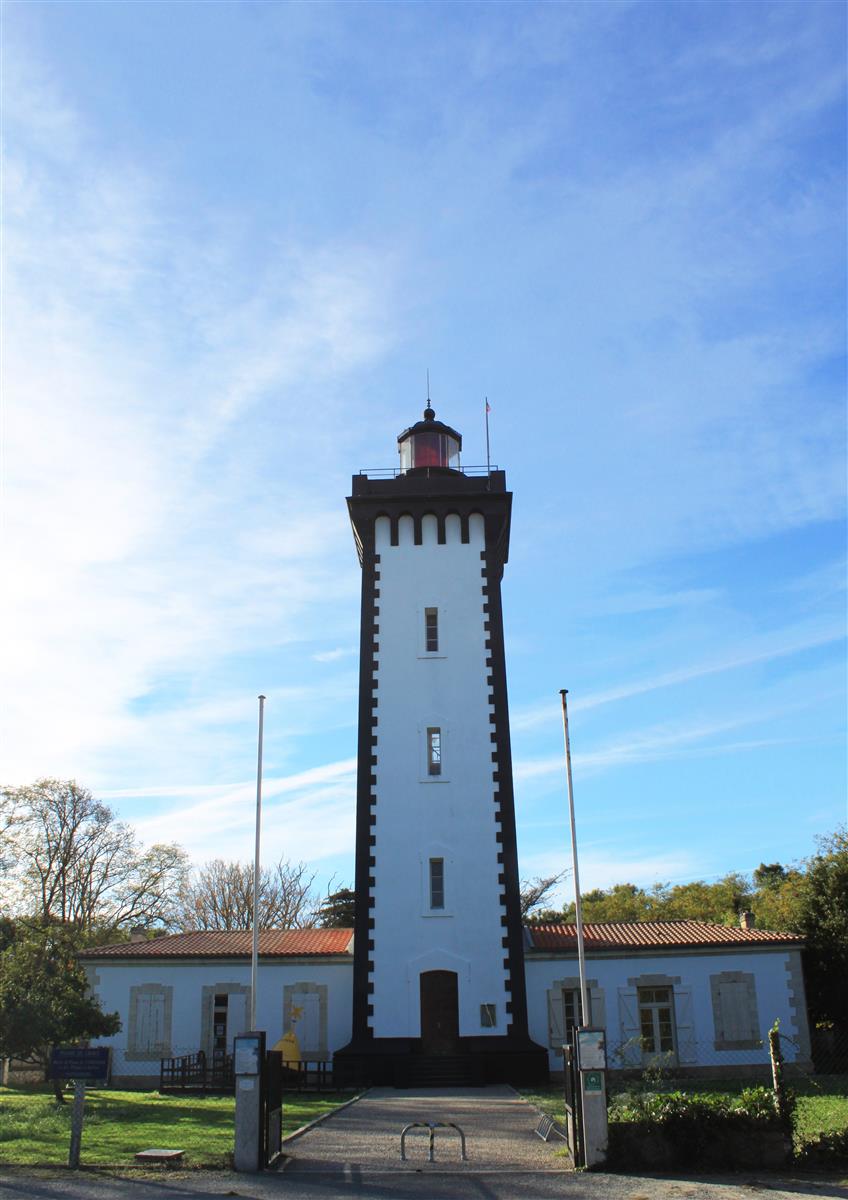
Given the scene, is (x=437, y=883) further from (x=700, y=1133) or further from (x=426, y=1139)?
(x=700, y=1133)

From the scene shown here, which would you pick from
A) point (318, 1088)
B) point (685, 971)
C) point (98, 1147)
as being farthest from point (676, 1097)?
point (685, 971)

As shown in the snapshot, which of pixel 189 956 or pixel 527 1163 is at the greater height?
pixel 189 956

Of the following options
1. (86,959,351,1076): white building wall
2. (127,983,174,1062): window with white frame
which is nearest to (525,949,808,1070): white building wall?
(86,959,351,1076): white building wall

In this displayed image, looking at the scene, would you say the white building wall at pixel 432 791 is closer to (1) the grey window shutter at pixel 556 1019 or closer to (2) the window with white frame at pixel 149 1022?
(1) the grey window shutter at pixel 556 1019

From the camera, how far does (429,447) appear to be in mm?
29922

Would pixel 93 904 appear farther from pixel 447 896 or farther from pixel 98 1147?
pixel 98 1147

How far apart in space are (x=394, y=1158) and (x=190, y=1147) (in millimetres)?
2714

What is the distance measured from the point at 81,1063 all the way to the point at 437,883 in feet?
42.1

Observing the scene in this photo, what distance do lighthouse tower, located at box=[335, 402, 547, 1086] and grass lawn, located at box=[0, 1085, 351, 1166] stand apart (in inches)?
123

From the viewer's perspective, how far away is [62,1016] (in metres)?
18.3

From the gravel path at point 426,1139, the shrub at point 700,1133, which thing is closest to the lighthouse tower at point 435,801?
the gravel path at point 426,1139

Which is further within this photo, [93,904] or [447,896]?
[93,904]

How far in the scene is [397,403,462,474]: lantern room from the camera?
29.8m

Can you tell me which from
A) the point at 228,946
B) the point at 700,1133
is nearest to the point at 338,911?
the point at 228,946
